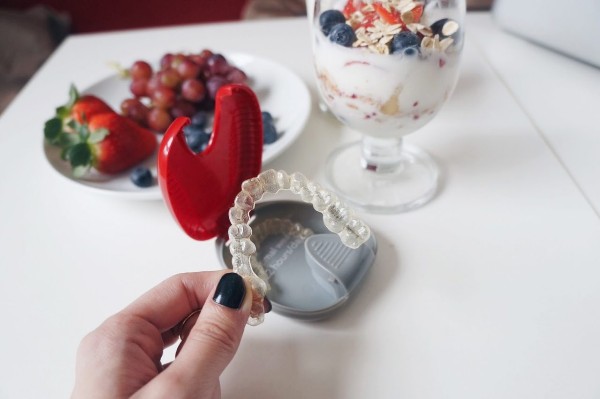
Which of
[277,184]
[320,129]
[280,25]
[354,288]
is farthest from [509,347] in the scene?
[280,25]

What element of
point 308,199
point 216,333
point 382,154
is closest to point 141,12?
point 382,154

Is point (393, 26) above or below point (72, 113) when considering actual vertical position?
above

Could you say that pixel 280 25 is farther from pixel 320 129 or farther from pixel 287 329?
pixel 287 329

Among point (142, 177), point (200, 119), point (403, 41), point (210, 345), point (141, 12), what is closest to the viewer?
point (210, 345)

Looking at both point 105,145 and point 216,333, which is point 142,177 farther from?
point 216,333

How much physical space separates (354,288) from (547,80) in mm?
548

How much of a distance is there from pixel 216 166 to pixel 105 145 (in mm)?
215

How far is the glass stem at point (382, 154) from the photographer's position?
64cm

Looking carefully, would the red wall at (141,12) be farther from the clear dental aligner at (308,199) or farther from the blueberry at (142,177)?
the clear dental aligner at (308,199)

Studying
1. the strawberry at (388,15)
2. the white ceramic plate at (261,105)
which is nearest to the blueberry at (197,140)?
Answer: the white ceramic plate at (261,105)

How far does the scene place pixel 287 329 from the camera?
48 cm

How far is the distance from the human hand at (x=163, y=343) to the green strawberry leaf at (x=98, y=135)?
0.30 meters

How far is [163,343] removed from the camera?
43 centimetres

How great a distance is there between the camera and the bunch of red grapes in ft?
2.51
